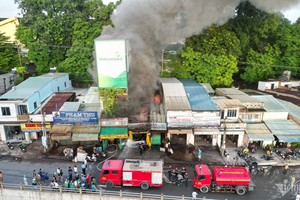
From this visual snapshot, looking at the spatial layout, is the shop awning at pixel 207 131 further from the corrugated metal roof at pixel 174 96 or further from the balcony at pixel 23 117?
the balcony at pixel 23 117

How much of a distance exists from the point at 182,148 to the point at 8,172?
1771cm

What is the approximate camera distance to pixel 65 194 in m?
22.2

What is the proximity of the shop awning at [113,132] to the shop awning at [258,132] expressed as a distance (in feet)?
44.3

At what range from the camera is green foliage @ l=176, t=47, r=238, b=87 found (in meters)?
41.4

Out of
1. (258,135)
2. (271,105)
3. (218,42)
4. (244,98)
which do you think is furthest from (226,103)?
(218,42)

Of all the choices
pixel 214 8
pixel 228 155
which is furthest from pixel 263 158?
pixel 214 8

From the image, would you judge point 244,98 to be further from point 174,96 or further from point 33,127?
point 33,127

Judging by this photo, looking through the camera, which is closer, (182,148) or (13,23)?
(182,148)

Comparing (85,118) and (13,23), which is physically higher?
(13,23)

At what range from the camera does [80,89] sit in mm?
45625

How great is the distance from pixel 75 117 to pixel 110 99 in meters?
4.31

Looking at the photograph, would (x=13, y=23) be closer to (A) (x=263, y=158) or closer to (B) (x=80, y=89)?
(B) (x=80, y=89)

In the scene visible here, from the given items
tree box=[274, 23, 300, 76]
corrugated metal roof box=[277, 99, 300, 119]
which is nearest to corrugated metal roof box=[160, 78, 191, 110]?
corrugated metal roof box=[277, 99, 300, 119]

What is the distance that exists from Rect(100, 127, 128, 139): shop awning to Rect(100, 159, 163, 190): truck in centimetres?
559
